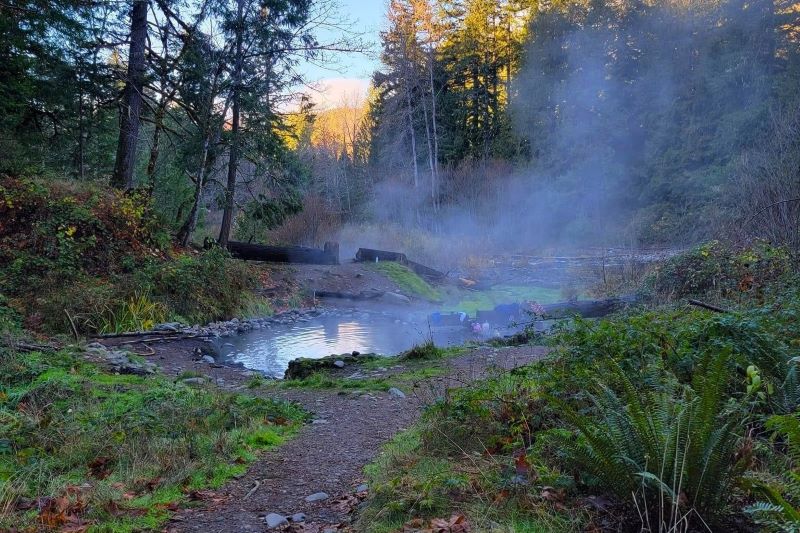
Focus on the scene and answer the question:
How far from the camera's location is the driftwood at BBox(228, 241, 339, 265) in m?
17.8

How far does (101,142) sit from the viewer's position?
60.5ft

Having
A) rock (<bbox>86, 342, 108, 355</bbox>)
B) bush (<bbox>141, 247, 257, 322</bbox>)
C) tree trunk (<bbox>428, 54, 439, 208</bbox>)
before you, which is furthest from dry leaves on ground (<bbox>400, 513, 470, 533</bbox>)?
tree trunk (<bbox>428, 54, 439, 208</bbox>)

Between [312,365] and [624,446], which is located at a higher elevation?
[624,446]

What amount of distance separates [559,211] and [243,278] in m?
22.5

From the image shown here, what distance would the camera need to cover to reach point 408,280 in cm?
1761

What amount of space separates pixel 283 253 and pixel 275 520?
15872mm

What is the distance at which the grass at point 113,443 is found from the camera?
2.81 meters

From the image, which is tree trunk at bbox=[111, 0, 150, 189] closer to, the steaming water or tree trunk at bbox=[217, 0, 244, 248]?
tree trunk at bbox=[217, 0, 244, 248]

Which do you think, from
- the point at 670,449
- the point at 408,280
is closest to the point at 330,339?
the point at 408,280

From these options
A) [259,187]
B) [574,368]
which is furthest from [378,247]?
[574,368]

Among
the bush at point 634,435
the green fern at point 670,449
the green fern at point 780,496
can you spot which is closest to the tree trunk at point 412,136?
the bush at point 634,435

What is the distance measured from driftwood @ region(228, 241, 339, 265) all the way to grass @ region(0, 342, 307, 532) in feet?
40.0

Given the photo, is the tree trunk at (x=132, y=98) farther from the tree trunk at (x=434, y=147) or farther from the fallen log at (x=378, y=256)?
the tree trunk at (x=434, y=147)

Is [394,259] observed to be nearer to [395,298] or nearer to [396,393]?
[395,298]
